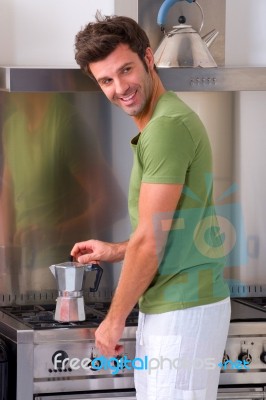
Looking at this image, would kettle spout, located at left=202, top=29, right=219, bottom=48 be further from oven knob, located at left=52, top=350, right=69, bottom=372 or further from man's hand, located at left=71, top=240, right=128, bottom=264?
oven knob, located at left=52, top=350, right=69, bottom=372

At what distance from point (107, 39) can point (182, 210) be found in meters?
0.42

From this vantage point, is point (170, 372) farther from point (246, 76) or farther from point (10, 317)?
point (246, 76)

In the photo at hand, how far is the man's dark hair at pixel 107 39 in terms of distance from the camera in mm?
2098

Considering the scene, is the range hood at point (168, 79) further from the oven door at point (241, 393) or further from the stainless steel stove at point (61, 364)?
the oven door at point (241, 393)

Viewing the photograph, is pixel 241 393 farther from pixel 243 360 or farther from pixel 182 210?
pixel 182 210

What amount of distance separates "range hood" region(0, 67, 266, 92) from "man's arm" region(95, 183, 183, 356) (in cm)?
62

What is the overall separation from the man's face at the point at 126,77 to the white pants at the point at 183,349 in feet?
1.59

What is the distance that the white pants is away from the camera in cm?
210

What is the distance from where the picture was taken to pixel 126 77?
2115 millimetres

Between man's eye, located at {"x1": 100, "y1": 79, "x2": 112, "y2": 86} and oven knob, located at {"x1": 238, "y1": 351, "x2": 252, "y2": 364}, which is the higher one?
man's eye, located at {"x1": 100, "y1": 79, "x2": 112, "y2": 86}

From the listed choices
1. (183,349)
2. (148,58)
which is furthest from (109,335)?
(148,58)

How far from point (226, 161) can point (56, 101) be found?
58 cm

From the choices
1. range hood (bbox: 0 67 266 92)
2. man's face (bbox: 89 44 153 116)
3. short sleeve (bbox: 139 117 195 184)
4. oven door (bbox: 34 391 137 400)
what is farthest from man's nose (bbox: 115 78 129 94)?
oven door (bbox: 34 391 137 400)

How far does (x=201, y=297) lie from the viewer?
2.09 m
